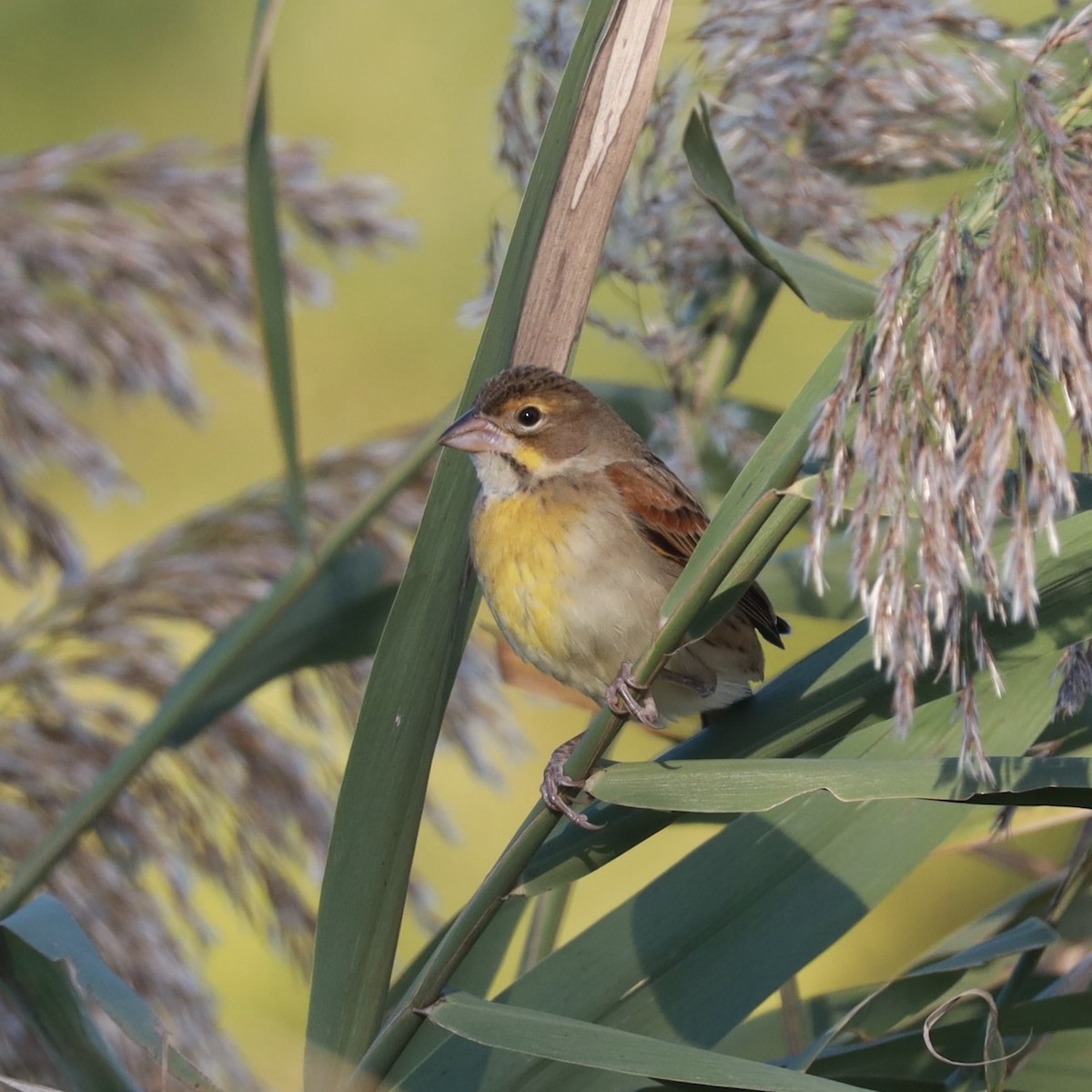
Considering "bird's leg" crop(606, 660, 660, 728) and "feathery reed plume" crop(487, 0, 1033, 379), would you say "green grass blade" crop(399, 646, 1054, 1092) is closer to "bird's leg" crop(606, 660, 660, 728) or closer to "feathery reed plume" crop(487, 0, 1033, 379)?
"bird's leg" crop(606, 660, 660, 728)

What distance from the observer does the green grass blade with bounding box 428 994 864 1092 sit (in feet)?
3.04

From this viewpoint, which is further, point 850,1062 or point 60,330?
point 60,330

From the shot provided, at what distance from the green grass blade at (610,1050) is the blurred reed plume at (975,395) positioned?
9.7 inches

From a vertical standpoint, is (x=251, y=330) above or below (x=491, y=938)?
above

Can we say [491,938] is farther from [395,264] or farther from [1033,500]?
[395,264]

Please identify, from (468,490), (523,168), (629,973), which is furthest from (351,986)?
(523,168)

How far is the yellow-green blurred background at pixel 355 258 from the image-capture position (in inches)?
126

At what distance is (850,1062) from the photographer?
1321 millimetres

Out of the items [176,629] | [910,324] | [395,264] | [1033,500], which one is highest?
[395,264]

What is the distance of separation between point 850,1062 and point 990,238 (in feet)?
2.73

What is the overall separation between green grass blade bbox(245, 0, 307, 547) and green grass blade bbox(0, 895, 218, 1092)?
462mm

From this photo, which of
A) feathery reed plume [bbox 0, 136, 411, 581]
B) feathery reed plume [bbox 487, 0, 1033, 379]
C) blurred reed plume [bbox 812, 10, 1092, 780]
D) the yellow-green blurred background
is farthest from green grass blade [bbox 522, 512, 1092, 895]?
the yellow-green blurred background

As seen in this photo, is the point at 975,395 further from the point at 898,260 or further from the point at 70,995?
the point at 70,995

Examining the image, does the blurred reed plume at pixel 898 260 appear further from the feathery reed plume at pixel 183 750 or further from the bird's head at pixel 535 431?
the feathery reed plume at pixel 183 750
